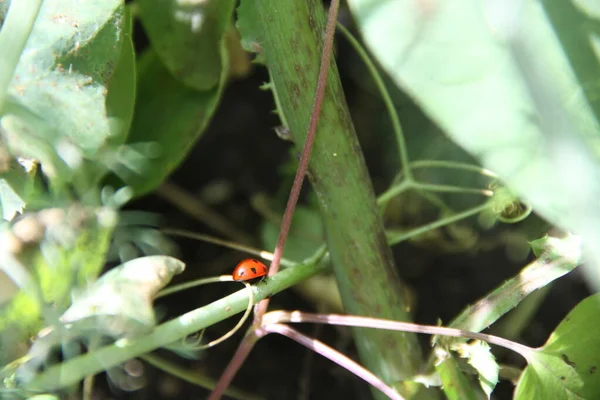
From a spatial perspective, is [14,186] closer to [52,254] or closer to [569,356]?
[52,254]

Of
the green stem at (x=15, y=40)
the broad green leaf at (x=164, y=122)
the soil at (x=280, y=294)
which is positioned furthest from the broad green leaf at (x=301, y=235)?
the green stem at (x=15, y=40)

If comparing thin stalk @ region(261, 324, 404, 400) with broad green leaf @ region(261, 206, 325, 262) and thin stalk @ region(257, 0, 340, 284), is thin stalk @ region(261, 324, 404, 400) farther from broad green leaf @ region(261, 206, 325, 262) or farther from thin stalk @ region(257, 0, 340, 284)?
broad green leaf @ region(261, 206, 325, 262)

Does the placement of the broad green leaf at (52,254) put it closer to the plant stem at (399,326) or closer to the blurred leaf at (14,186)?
the blurred leaf at (14,186)

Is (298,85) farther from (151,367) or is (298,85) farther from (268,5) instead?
(151,367)

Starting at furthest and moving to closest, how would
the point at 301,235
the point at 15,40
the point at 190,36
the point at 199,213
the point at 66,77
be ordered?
the point at 199,213 < the point at 301,235 < the point at 190,36 < the point at 66,77 < the point at 15,40

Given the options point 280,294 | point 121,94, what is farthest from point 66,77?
point 280,294

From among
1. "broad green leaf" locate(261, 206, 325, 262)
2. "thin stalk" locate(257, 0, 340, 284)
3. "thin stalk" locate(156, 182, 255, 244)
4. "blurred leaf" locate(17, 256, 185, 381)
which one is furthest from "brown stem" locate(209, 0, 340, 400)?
"thin stalk" locate(156, 182, 255, 244)
